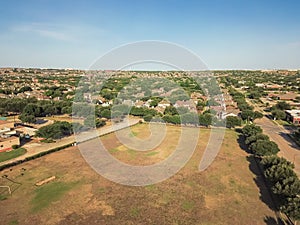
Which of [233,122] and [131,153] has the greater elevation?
[233,122]

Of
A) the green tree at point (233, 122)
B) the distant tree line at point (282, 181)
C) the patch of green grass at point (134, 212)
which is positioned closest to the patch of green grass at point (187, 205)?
the patch of green grass at point (134, 212)

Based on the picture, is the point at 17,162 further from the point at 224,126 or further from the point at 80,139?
the point at 224,126

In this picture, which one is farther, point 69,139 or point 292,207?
point 69,139

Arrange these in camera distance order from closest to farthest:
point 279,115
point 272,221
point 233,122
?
point 272,221 → point 233,122 → point 279,115

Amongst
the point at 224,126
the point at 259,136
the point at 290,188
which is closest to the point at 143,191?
the point at 290,188

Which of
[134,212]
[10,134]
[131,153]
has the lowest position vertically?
[134,212]

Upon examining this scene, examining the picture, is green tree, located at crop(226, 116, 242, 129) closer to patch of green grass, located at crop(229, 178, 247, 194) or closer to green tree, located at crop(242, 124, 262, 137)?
green tree, located at crop(242, 124, 262, 137)

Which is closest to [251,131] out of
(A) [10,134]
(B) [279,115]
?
(B) [279,115]

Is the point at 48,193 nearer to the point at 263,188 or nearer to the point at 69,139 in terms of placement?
the point at 69,139
